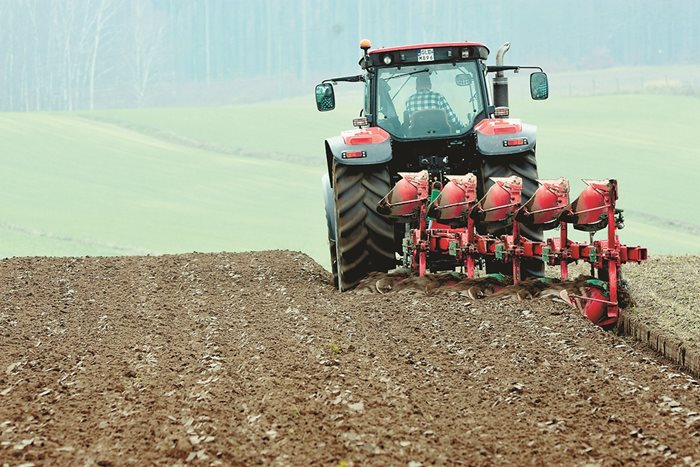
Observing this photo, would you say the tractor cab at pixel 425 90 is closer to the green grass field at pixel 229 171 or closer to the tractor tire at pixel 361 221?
the tractor tire at pixel 361 221

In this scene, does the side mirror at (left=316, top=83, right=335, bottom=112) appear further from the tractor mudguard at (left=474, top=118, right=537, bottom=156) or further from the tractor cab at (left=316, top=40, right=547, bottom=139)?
the tractor mudguard at (left=474, top=118, right=537, bottom=156)

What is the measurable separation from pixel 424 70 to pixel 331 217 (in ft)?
5.48

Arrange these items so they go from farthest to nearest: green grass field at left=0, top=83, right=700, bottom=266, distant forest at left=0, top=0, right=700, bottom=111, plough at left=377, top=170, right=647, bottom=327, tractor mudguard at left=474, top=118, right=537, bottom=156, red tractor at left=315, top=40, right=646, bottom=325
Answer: distant forest at left=0, top=0, right=700, bottom=111 → green grass field at left=0, top=83, right=700, bottom=266 → tractor mudguard at left=474, top=118, right=537, bottom=156 → red tractor at left=315, top=40, right=646, bottom=325 → plough at left=377, top=170, right=647, bottom=327

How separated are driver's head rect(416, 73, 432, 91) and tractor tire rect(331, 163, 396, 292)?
0.82 meters

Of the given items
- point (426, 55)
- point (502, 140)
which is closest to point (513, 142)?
point (502, 140)

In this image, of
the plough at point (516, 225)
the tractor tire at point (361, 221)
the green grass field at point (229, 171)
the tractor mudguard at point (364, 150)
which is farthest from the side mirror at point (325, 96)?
the green grass field at point (229, 171)

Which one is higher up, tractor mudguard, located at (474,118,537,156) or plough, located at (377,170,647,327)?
tractor mudguard, located at (474,118,537,156)

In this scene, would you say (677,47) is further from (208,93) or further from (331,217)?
(331,217)

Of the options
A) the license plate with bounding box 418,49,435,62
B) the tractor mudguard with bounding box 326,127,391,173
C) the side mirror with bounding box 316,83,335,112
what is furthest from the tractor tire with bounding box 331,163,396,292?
the license plate with bounding box 418,49,435,62

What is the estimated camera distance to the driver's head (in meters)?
10.2

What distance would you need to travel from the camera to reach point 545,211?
29.9ft

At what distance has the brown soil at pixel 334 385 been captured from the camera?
4.70 meters

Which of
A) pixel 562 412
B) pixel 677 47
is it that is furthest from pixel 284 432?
pixel 677 47

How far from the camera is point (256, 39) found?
67.5 m
